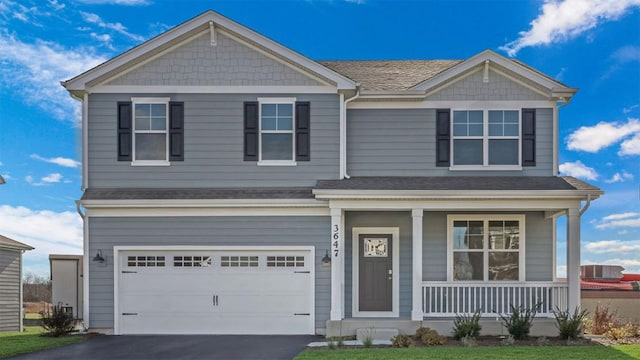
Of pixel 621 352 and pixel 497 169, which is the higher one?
pixel 497 169

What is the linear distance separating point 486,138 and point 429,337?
5086 mm

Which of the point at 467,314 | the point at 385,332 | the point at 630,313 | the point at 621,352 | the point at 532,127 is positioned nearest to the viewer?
the point at 621,352

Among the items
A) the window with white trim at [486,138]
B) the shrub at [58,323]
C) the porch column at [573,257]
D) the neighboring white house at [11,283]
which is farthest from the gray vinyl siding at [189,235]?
the neighboring white house at [11,283]

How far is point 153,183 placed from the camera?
13711 millimetres

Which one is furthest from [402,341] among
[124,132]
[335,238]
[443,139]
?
[124,132]

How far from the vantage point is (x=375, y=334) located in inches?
476

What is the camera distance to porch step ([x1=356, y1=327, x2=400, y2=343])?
11992 millimetres

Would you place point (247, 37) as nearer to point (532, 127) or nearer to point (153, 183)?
point (153, 183)

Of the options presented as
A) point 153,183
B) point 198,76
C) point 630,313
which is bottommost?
point 630,313

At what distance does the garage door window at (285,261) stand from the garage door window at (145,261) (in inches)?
99.4

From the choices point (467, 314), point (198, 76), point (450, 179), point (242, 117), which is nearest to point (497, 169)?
point (450, 179)

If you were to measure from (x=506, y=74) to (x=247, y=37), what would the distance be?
627cm

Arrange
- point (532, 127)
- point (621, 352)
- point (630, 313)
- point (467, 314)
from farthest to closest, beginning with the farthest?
point (630, 313)
point (532, 127)
point (467, 314)
point (621, 352)

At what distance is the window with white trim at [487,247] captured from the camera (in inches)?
546
